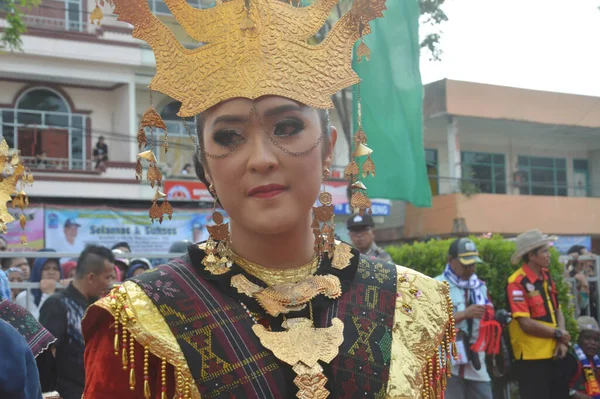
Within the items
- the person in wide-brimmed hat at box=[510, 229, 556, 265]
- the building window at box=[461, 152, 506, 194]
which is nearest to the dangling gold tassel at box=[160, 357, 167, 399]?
the person in wide-brimmed hat at box=[510, 229, 556, 265]

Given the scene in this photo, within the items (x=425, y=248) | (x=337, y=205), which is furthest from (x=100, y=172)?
(x=425, y=248)

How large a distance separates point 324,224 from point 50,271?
15.3ft

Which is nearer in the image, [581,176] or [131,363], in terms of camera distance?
[131,363]

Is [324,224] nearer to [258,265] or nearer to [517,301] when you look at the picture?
[258,265]

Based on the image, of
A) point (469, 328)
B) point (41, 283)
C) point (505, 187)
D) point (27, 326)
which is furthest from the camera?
point (505, 187)

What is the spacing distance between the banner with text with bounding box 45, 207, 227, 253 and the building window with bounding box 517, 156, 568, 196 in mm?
9462

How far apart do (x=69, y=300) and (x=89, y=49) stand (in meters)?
13.9

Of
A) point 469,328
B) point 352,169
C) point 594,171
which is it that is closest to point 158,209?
point 352,169

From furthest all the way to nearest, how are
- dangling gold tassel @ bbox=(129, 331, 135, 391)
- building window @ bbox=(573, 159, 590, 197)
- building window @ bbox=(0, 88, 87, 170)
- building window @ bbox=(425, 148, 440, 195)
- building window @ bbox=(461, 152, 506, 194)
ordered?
building window @ bbox=(573, 159, 590, 197) < building window @ bbox=(461, 152, 506, 194) < building window @ bbox=(425, 148, 440, 195) < building window @ bbox=(0, 88, 87, 170) < dangling gold tassel @ bbox=(129, 331, 135, 391)

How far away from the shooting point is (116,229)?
15719mm

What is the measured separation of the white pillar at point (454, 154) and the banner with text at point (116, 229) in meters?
6.08

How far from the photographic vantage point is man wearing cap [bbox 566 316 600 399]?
698cm

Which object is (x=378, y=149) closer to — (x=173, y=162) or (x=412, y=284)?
(x=412, y=284)

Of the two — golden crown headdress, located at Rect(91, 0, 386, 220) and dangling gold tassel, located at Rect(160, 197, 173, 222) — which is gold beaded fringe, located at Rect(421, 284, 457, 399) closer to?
golden crown headdress, located at Rect(91, 0, 386, 220)
